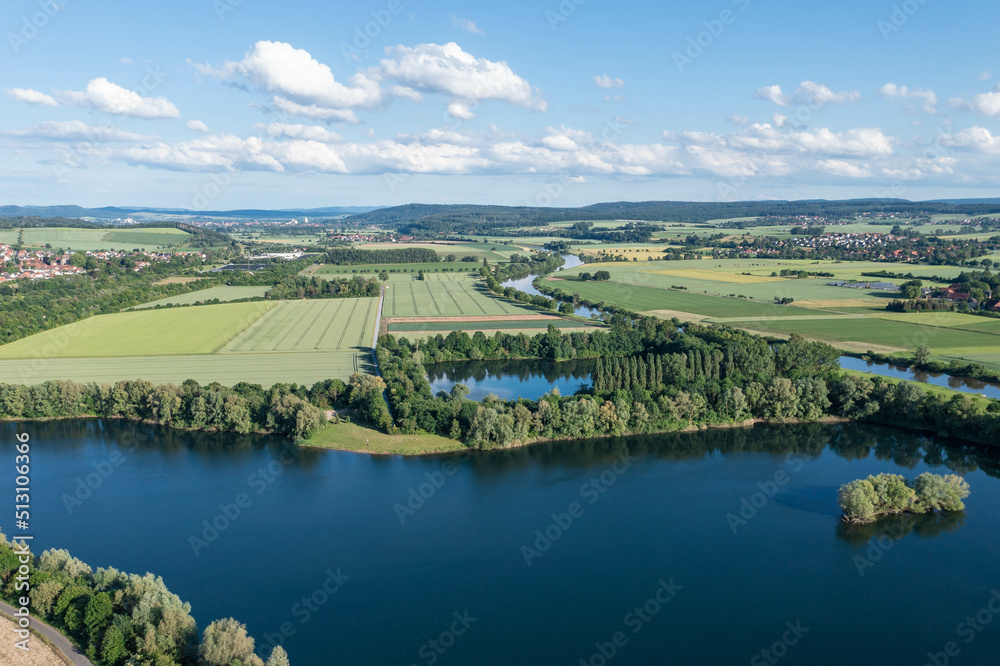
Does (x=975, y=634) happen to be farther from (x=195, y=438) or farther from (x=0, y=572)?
(x=195, y=438)

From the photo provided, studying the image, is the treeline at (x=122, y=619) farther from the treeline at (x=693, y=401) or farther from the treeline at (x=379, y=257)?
the treeline at (x=379, y=257)

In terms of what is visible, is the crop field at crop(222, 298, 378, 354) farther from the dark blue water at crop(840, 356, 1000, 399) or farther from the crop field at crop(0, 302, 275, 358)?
the dark blue water at crop(840, 356, 1000, 399)

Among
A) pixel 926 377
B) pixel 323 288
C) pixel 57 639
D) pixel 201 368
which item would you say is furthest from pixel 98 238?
pixel 926 377

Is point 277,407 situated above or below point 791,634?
above

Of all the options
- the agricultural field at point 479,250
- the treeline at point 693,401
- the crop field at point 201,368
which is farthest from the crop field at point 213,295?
the agricultural field at point 479,250

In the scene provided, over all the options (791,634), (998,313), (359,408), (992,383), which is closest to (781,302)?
(998,313)

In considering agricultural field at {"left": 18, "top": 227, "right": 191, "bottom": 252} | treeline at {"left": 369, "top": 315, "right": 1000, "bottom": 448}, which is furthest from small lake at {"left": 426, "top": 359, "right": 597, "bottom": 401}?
agricultural field at {"left": 18, "top": 227, "right": 191, "bottom": 252}
